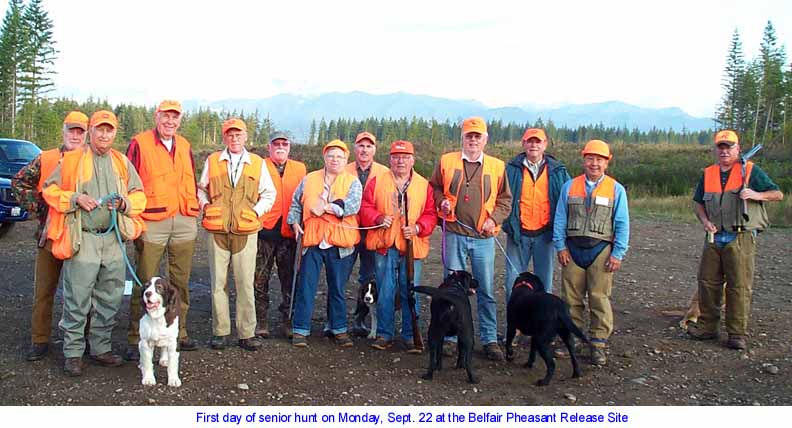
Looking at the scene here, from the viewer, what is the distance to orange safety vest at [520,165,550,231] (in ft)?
22.4

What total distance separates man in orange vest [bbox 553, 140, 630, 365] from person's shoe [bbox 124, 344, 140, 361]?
432 centimetres

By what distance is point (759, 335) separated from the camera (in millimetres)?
7406

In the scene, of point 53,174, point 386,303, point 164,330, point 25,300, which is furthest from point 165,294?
point 25,300

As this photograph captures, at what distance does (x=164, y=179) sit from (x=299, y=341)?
2174mm

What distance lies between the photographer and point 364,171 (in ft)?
24.0

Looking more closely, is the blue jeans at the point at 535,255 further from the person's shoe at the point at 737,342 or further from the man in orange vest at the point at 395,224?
the person's shoe at the point at 737,342

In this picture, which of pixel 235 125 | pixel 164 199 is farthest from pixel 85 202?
pixel 235 125

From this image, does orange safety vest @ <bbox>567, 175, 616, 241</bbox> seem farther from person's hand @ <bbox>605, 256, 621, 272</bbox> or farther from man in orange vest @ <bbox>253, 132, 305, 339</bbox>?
man in orange vest @ <bbox>253, 132, 305, 339</bbox>

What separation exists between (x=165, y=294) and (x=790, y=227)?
1758 centimetres

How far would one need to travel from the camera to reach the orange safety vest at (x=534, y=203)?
6.83 metres

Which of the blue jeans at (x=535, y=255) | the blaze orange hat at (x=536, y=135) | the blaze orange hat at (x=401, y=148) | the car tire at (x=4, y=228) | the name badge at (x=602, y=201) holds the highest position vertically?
the blaze orange hat at (x=536, y=135)

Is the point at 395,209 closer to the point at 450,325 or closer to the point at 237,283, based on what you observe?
the point at 450,325

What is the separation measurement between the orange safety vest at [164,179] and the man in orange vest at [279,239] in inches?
41.1

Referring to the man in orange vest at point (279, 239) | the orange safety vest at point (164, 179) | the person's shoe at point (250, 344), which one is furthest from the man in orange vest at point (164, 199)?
the man in orange vest at point (279, 239)
